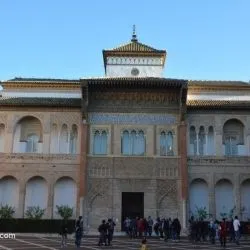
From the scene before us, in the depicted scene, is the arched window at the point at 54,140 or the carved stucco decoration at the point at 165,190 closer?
the carved stucco decoration at the point at 165,190

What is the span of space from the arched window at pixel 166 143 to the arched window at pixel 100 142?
12.2 feet

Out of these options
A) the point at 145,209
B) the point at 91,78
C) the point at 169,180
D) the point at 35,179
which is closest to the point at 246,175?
the point at 169,180

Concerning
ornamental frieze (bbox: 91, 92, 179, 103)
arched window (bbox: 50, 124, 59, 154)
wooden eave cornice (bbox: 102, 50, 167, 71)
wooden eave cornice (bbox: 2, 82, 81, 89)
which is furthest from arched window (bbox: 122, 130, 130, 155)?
wooden eave cornice (bbox: 102, 50, 167, 71)

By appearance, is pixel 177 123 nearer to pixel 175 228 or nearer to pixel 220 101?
pixel 220 101

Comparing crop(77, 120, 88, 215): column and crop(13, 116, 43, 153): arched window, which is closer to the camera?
crop(77, 120, 88, 215): column

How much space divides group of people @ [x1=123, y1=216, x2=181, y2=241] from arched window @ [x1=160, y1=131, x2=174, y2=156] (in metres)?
4.57

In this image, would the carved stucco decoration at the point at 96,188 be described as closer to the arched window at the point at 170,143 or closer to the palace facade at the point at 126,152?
the palace facade at the point at 126,152

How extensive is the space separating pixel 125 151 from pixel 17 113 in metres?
7.79

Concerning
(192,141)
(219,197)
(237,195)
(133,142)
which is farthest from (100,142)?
(237,195)

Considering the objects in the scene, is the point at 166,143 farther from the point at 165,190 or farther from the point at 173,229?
the point at 173,229

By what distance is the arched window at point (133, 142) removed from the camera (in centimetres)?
3019

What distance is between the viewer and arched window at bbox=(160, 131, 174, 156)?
3006 centimetres

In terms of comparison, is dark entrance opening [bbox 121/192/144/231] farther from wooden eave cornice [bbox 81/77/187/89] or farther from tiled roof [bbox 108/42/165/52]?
tiled roof [bbox 108/42/165/52]

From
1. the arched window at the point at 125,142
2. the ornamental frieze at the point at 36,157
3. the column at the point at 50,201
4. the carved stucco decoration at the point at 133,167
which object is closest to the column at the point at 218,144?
the carved stucco decoration at the point at 133,167
